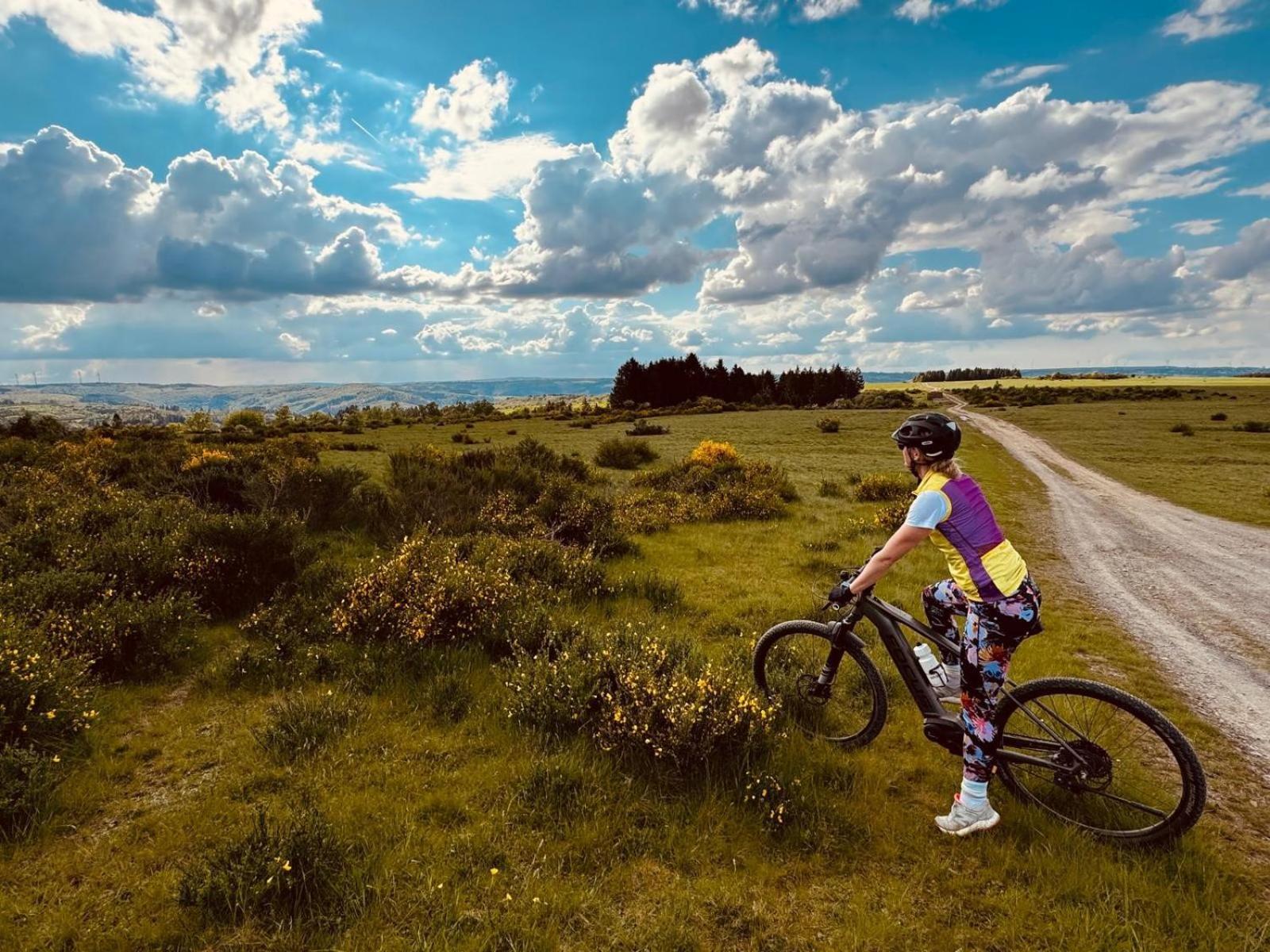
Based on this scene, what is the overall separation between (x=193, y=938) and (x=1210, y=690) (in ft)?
39.5

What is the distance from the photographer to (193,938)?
416cm

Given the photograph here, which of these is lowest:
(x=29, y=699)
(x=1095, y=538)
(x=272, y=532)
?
(x=1095, y=538)

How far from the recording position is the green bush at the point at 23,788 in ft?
16.9

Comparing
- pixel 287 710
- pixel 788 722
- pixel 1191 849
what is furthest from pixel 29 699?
pixel 1191 849

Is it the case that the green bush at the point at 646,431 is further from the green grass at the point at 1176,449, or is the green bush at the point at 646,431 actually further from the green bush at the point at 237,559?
the green bush at the point at 237,559

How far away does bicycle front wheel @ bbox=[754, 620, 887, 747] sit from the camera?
641cm

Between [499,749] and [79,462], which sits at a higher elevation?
[79,462]

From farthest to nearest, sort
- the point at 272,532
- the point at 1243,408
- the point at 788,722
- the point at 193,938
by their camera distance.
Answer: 1. the point at 1243,408
2. the point at 272,532
3. the point at 788,722
4. the point at 193,938

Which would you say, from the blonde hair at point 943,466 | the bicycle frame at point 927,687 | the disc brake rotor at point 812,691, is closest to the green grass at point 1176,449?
the bicycle frame at point 927,687

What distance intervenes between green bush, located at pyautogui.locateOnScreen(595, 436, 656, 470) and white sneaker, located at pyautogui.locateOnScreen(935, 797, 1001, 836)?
26550 millimetres

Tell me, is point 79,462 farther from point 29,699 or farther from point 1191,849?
point 1191,849

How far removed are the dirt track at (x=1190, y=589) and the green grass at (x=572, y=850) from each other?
1.49 metres

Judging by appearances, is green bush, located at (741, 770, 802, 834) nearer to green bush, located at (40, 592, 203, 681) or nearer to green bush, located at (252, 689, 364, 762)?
green bush, located at (252, 689, 364, 762)

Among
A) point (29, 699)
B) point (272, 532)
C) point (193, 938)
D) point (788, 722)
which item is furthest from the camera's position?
point (272, 532)
